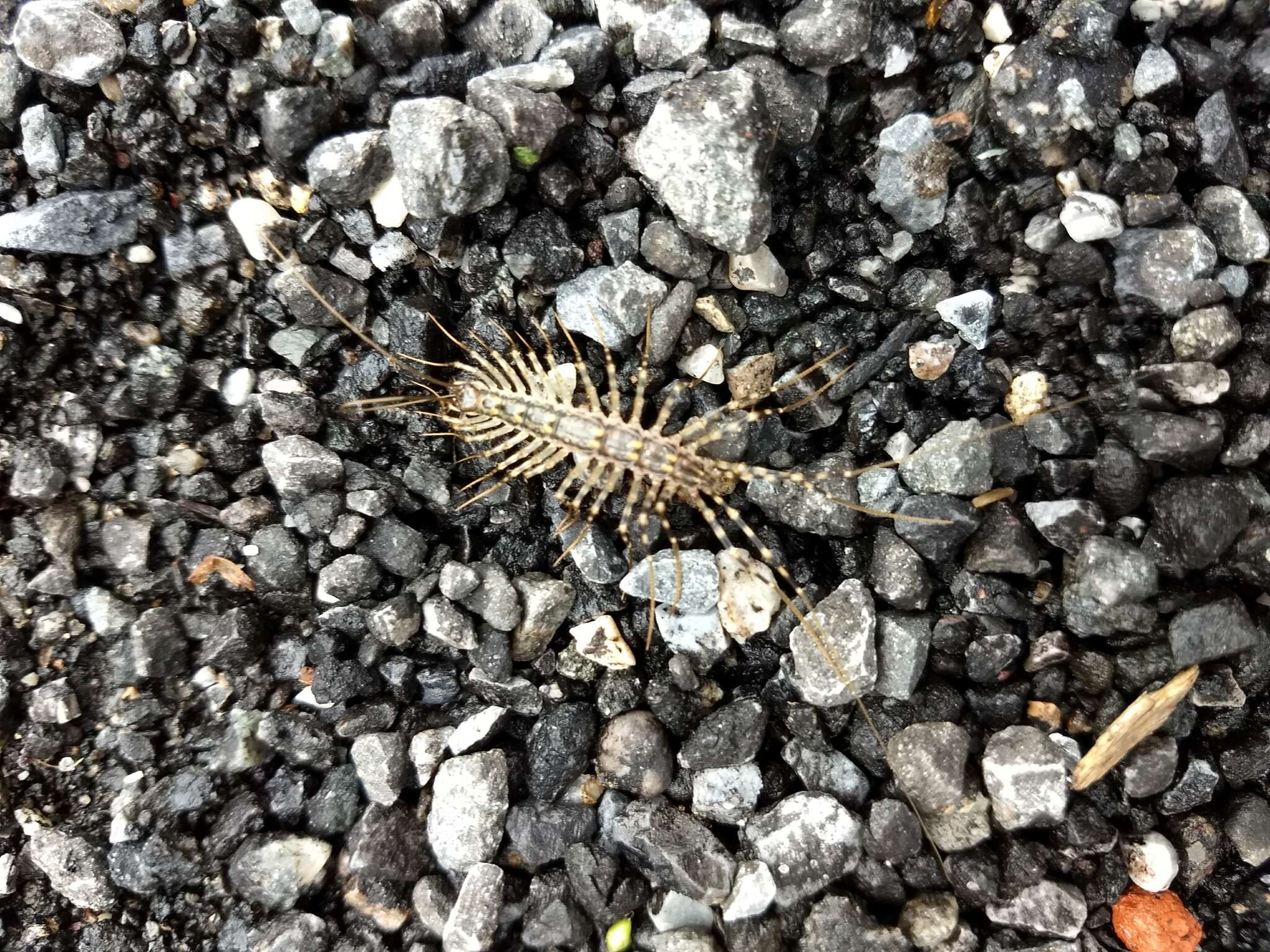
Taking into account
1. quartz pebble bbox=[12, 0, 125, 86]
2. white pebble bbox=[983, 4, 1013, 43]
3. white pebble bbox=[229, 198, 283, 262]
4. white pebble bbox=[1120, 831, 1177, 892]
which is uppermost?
quartz pebble bbox=[12, 0, 125, 86]

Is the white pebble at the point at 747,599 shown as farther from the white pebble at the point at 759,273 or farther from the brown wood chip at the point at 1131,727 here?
the brown wood chip at the point at 1131,727

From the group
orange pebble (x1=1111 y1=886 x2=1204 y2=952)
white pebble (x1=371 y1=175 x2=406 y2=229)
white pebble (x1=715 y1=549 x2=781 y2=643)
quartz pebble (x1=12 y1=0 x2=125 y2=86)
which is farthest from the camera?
white pebble (x1=715 y1=549 x2=781 y2=643)

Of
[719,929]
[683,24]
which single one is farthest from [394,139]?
[719,929]

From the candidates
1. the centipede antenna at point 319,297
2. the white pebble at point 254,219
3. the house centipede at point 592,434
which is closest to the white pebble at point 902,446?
the house centipede at point 592,434

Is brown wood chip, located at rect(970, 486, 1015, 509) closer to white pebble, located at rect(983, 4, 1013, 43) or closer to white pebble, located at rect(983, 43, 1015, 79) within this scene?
white pebble, located at rect(983, 43, 1015, 79)

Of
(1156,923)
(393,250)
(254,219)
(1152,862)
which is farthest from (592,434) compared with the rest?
(1156,923)

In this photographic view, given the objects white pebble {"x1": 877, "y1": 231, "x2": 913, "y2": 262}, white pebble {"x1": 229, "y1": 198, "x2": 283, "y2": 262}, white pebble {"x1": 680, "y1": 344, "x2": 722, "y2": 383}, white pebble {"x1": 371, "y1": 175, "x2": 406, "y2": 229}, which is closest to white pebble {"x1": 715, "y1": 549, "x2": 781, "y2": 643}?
white pebble {"x1": 680, "y1": 344, "x2": 722, "y2": 383}
